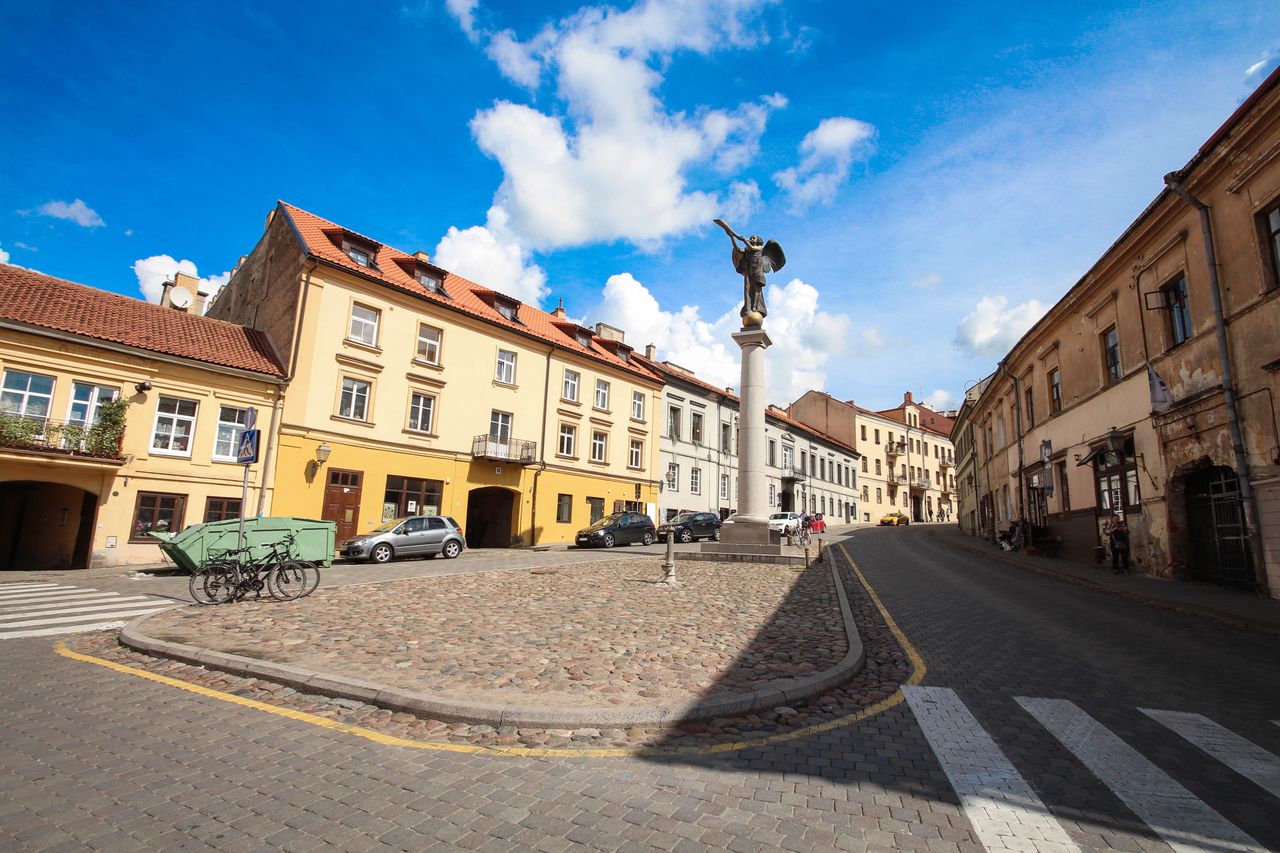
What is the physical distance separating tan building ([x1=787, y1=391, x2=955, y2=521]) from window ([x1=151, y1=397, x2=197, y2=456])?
2216 inches

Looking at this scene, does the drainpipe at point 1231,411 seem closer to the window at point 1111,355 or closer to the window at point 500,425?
the window at point 1111,355

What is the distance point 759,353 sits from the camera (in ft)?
70.3

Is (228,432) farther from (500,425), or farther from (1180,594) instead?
(1180,594)

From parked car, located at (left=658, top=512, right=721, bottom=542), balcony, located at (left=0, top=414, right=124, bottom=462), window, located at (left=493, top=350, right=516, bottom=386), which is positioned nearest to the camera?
balcony, located at (left=0, top=414, right=124, bottom=462)

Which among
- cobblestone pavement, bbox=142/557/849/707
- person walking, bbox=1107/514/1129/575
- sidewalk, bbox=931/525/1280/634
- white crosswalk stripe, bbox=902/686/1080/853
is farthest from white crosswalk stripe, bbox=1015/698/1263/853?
person walking, bbox=1107/514/1129/575

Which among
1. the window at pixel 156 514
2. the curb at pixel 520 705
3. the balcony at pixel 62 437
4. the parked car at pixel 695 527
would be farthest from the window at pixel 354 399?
A: the curb at pixel 520 705

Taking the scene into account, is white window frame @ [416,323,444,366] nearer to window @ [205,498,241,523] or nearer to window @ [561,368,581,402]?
window @ [561,368,581,402]

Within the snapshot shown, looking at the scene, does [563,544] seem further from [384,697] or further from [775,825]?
[775,825]

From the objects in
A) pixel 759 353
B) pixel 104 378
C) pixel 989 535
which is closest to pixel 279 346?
pixel 104 378

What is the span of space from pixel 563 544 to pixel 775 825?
28.3 m

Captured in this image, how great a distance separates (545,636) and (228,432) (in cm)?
1875

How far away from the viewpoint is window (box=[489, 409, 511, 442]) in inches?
1142

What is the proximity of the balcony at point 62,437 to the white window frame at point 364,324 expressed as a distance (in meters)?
7.94

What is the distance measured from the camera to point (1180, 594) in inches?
511
